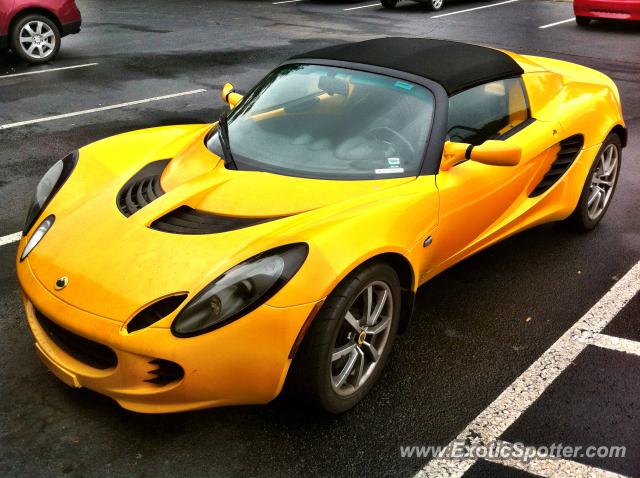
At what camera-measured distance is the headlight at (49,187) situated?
360 centimetres

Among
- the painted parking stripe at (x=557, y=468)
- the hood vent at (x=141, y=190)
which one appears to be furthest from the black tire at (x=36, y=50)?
the painted parking stripe at (x=557, y=468)

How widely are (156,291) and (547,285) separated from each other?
258 centimetres

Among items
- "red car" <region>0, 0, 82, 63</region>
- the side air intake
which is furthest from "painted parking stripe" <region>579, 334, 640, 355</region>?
"red car" <region>0, 0, 82, 63</region>

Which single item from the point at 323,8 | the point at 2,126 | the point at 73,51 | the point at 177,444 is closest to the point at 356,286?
the point at 177,444

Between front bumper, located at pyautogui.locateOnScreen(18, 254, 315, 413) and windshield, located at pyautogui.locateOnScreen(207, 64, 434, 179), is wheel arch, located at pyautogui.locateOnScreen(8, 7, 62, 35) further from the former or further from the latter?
front bumper, located at pyautogui.locateOnScreen(18, 254, 315, 413)

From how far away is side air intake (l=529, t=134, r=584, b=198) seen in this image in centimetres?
438

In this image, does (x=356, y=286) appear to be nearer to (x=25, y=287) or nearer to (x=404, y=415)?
(x=404, y=415)

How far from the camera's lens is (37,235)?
3.39 meters

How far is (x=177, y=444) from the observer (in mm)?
3008

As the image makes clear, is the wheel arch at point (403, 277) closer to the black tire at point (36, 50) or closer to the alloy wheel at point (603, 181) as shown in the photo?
the alloy wheel at point (603, 181)

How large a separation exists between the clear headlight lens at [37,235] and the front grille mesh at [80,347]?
339mm

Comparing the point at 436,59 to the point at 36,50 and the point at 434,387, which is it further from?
the point at 36,50

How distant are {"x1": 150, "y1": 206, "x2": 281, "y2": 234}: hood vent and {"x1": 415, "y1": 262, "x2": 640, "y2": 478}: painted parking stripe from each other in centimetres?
125

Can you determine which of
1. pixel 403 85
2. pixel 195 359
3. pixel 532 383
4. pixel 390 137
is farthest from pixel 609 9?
pixel 195 359
